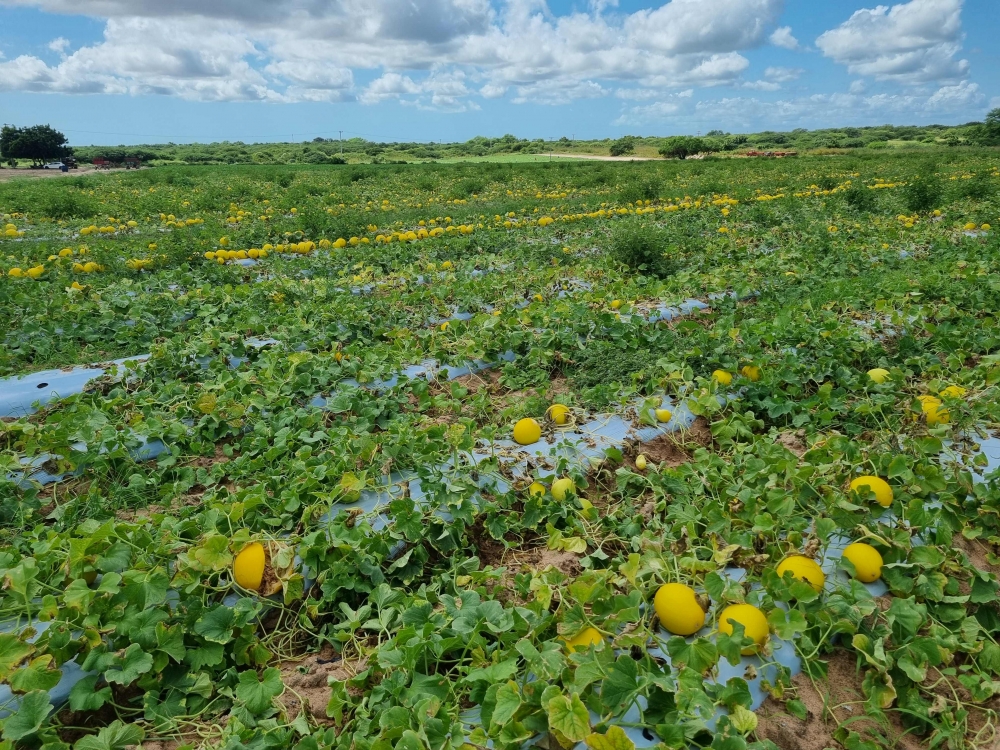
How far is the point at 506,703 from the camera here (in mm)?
1848

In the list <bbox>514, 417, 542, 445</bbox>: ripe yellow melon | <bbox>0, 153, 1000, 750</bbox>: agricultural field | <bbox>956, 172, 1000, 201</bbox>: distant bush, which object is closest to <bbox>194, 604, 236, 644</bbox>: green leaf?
<bbox>0, 153, 1000, 750</bbox>: agricultural field

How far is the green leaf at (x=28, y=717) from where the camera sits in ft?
6.22

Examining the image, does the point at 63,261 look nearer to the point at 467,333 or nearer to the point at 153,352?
the point at 153,352

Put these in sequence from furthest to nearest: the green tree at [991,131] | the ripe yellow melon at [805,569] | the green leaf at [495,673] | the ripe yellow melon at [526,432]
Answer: the green tree at [991,131] < the ripe yellow melon at [526,432] < the ripe yellow melon at [805,569] < the green leaf at [495,673]

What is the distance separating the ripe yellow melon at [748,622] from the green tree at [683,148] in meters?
49.9

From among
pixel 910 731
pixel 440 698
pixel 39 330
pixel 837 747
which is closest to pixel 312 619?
pixel 440 698

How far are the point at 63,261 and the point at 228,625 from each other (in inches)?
319

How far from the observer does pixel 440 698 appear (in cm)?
199

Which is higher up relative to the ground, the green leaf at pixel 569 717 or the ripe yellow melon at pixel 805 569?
the green leaf at pixel 569 717

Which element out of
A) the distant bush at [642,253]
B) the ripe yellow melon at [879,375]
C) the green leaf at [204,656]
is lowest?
the green leaf at [204,656]

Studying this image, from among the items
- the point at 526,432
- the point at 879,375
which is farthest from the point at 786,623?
the point at 879,375

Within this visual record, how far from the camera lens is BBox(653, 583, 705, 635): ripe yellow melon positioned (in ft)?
7.52

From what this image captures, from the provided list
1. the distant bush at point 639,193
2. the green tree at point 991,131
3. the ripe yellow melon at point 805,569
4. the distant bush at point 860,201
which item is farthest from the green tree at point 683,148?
the ripe yellow melon at point 805,569

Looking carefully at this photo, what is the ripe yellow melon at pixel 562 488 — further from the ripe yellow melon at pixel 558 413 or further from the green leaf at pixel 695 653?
the green leaf at pixel 695 653
